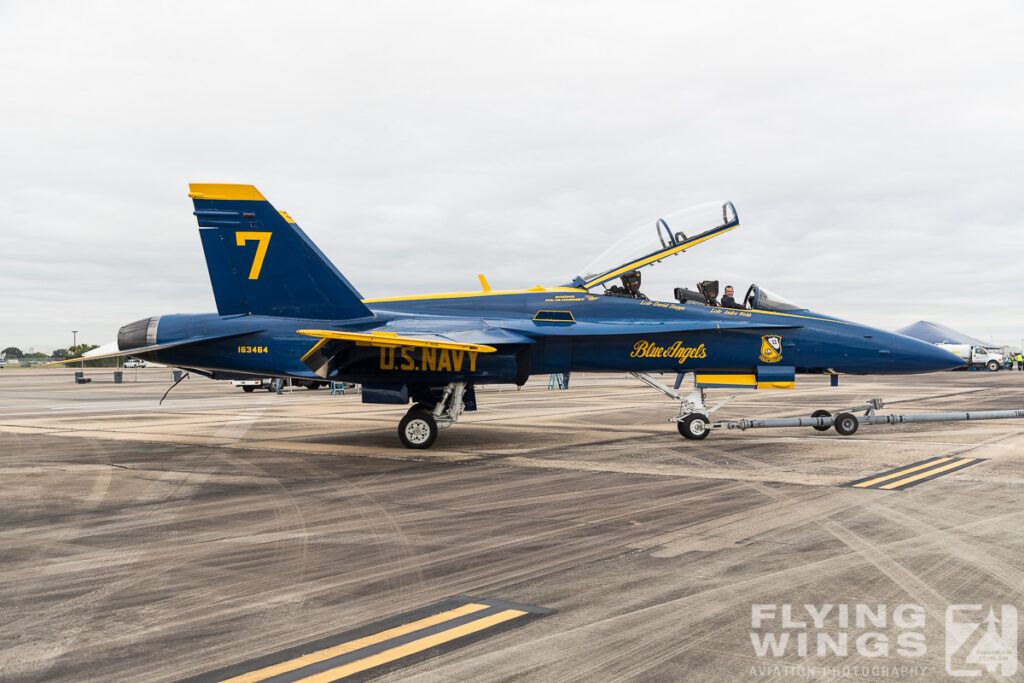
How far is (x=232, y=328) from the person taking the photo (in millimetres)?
12883

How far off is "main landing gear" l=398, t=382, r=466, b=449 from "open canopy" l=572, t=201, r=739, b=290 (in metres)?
3.25

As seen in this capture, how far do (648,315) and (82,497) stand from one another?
959 centimetres

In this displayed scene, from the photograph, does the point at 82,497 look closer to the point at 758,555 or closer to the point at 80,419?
the point at 758,555

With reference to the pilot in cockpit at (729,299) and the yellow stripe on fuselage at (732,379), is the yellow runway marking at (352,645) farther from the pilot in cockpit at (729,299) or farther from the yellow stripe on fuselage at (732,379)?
the pilot in cockpit at (729,299)

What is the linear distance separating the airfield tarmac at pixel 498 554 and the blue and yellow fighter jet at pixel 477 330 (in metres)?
1.59

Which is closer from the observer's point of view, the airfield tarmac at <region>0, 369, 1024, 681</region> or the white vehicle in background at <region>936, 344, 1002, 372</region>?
the airfield tarmac at <region>0, 369, 1024, 681</region>

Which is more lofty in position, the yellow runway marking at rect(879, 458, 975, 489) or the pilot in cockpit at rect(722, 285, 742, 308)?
the pilot in cockpit at rect(722, 285, 742, 308)

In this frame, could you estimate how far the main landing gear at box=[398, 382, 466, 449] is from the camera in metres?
12.9

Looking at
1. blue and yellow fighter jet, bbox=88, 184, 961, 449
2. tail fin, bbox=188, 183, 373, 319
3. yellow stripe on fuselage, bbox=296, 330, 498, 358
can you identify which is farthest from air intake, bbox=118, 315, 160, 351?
yellow stripe on fuselage, bbox=296, 330, 498, 358

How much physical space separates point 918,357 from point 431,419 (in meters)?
9.35

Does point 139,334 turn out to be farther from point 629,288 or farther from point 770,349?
point 770,349

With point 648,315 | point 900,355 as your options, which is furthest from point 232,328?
point 900,355

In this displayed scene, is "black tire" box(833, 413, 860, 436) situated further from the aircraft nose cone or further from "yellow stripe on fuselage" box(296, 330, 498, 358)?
"yellow stripe on fuselage" box(296, 330, 498, 358)

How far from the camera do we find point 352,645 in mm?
3854
